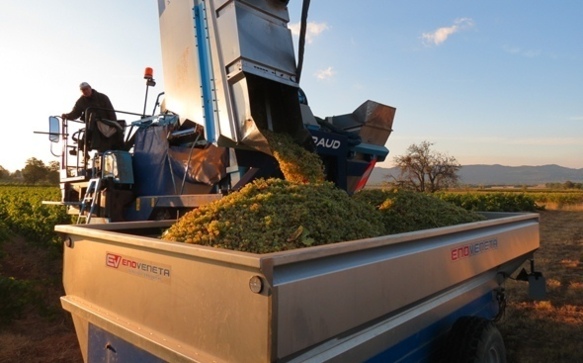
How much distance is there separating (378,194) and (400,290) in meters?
1.59

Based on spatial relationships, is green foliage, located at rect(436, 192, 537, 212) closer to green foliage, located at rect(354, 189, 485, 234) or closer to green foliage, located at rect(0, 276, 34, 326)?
green foliage, located at rect(354, 189, 485, 234)

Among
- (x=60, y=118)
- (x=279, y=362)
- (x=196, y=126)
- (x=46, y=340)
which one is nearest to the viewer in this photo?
(x=279, y=362)

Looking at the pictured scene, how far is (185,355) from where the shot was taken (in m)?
1.64

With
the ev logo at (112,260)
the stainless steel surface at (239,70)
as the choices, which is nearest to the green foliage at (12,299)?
the stainless steel surface at (239,70)

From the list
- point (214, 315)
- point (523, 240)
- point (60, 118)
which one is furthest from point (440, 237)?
point (60, 118)

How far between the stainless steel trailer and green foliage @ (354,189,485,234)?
385 millimetres

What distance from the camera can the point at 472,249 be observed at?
8.58 ft

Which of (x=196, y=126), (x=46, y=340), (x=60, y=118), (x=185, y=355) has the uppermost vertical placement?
(x=60, y=118)

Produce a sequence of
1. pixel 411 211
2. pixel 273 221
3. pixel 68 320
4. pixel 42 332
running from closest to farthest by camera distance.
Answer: pixel 273 221 → pixel 411 211 → pixel 42 332 → pixel 68 320

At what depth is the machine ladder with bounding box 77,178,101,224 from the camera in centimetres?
434

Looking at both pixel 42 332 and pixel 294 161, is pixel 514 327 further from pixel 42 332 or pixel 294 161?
pixel 42 332

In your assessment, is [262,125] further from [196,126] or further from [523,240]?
[523,240]

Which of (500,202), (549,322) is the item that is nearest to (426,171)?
(500,202)

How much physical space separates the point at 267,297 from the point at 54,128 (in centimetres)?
488
